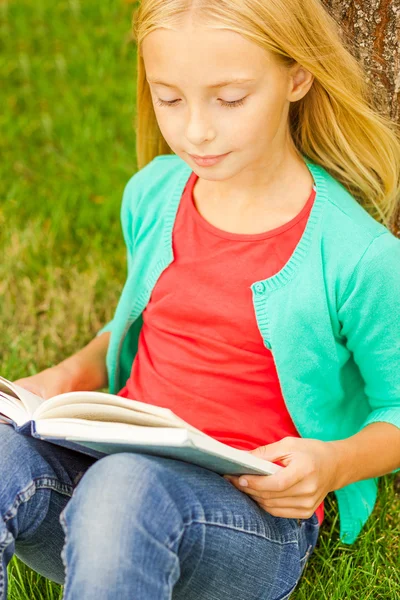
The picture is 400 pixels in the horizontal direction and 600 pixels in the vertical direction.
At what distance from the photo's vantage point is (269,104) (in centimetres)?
185

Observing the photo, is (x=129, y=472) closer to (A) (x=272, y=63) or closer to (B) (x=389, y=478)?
(A) (x=272, y=63)

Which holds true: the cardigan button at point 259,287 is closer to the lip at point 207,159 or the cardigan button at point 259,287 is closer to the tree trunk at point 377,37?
the lip at point 207,159

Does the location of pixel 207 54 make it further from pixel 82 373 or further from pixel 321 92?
pixel 82 373

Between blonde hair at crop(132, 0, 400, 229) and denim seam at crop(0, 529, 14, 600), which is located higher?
blonde hair at crop(132, 0, 400, 229)

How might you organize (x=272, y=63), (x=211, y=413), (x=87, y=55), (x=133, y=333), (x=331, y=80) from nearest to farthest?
(x=272, y=63) < (x=331, y=80) < (x=211, y=413) < (x=133, y=333) < (x=87, y=55)

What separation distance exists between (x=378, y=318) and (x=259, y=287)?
27 centimetres

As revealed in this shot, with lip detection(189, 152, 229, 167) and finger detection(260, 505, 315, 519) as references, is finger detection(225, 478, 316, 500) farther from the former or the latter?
lip detection(189, 152, 229, 167)

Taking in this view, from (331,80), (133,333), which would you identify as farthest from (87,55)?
(331,80)

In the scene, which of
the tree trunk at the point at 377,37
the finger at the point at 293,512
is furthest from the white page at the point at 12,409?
the tree trunk at the point at 377,37

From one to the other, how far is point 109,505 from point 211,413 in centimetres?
52

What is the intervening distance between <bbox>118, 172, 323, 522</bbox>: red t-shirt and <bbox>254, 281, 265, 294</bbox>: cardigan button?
3 cm

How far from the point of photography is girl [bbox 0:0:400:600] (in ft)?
5.67

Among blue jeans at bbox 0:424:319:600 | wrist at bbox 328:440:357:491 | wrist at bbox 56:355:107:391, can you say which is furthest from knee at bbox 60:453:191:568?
wrist at bbox 56:355:107:391

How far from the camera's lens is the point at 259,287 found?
6.57ft
